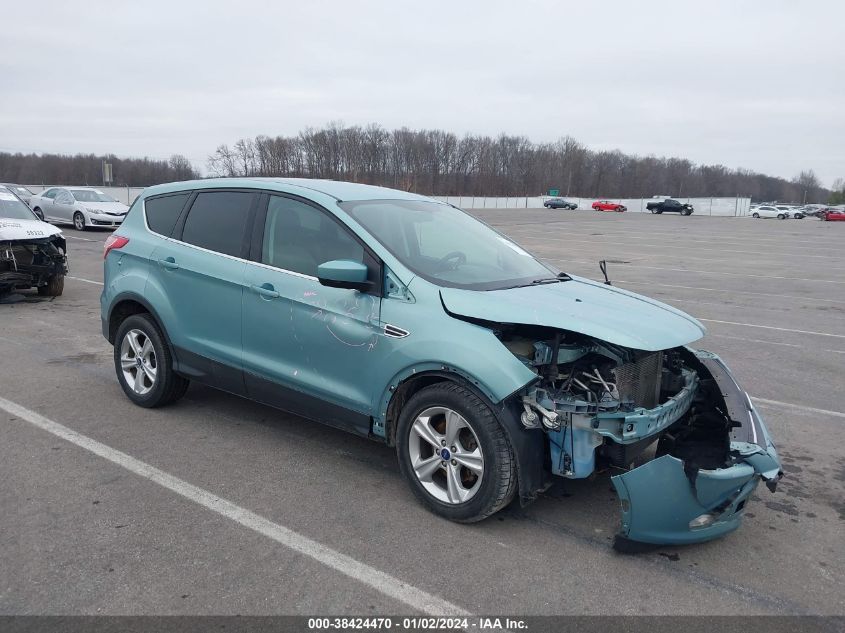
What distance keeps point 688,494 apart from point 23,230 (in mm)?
10262

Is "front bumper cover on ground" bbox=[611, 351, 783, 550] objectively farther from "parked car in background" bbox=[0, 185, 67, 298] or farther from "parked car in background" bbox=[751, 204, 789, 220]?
"parked car in background" bbox=[751, 204, 789, 220]

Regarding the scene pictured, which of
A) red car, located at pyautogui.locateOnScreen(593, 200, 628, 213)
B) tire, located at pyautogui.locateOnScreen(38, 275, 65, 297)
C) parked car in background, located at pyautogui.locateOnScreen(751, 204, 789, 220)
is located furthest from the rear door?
red car, located at pyautogui.locateOnScreen(593, 200, 628, 213)

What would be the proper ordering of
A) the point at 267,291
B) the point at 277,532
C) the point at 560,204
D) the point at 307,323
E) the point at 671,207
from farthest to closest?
the point at 560,204, the point at 671,207, the point at 267,291, the point at 307,323, the point at 277,532

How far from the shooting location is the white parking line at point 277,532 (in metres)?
3.08

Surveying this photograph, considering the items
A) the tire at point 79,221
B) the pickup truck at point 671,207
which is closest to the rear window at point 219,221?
the tire at point 79,221

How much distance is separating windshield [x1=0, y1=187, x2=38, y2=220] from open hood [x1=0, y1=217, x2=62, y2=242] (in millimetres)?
212

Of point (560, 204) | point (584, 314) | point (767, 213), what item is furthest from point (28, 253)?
point (560, 204)

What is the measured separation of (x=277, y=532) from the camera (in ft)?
11.9

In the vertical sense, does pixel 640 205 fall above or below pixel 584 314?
above

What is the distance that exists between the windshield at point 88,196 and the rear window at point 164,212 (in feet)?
70.7

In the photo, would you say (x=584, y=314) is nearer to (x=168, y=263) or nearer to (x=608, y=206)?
(x=168, y=263)

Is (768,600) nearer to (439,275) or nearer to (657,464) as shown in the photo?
(657,464)

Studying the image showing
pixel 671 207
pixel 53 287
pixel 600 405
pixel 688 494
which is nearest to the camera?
pixel 688 494

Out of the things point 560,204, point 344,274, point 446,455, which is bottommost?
point 446,455
